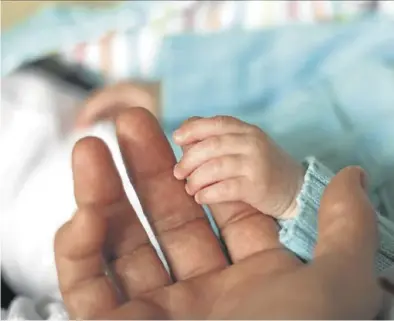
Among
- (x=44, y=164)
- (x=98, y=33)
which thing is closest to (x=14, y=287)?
(x=44, y=164)

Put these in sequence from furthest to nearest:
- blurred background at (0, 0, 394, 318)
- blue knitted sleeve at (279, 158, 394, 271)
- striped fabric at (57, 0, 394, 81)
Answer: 1. striped fabric at (57, 0, 394, 81)
2. blurred background at (0, 0, 394, 318)
3. blue knitted sleeve at (279, 158, 394, 271)

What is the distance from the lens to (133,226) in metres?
0.49

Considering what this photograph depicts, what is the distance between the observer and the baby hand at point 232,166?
Result: 51 centimetres

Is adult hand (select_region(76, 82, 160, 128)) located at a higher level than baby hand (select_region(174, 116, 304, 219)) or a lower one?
higher

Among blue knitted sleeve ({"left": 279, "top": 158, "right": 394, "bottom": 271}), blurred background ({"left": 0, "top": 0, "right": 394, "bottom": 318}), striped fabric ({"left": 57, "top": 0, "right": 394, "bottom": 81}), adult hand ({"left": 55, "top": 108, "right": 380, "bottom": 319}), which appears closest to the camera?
adult hand ({"left": 55, "top": 108, "right": 380, "bottom": 319})

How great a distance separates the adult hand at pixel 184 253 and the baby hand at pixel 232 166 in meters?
0.01

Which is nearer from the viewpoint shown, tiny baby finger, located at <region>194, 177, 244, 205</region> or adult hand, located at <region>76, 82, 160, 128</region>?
tiny baby finger, located at <region>194, 177, 244, 205</region>

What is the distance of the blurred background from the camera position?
2.23 ft

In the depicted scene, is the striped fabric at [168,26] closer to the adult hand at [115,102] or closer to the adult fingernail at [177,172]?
the adult hand at [115,102]

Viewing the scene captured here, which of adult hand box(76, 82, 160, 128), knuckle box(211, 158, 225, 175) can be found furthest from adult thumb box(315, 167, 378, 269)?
adult hand box(76, 82, 160, 128)

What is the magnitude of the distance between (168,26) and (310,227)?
419 millimetres

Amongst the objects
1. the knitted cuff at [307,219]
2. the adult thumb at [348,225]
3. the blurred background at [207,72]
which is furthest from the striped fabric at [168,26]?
the adult thumb at [348,225]

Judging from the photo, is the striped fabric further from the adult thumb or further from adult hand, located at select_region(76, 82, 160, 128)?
the adult thumb

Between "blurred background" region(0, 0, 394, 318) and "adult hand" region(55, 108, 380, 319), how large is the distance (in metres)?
0.14
